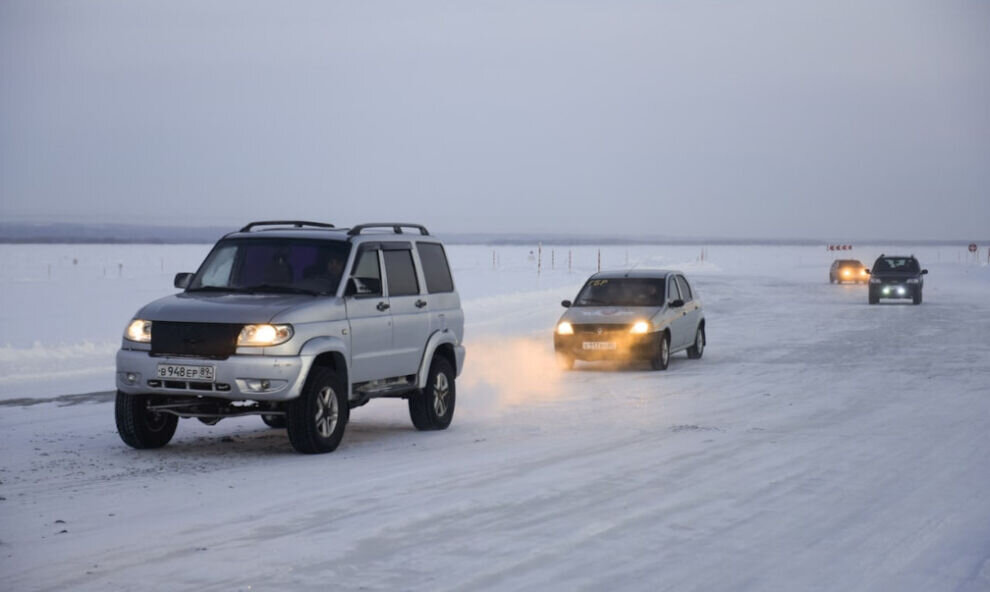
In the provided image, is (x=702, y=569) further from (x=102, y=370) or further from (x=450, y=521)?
(x=102, y=370)

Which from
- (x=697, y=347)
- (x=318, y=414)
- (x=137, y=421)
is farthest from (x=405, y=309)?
(x=697, y=347)

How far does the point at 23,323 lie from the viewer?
29281 millimetres

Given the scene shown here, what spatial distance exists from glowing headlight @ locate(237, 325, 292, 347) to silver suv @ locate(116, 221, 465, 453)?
0.04ft

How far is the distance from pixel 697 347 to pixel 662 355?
268 cm

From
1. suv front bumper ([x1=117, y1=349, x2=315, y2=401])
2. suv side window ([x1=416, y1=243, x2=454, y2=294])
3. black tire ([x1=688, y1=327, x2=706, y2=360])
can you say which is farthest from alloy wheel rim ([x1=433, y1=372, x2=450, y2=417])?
black tire ([x1=688, y1=327, x2=706, y2=360])

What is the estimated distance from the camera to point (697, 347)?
22797 mm

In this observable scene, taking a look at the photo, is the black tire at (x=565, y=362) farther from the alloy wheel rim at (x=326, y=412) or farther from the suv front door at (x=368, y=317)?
the alloy wheel rim at (x=326, y=412)

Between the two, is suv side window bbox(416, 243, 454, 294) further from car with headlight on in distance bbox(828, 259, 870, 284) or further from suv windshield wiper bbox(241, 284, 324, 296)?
car with headlight on in distance bbox(828, 259, 870, 284)

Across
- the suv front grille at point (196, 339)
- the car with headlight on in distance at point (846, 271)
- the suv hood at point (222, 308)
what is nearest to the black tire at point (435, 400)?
Result: the suv hood at point (222, 308)

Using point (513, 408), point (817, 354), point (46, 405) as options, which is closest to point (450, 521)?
point (513, 408)

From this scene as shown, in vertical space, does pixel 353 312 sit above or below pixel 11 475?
above

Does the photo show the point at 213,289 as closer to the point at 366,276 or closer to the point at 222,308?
the point at 222,308

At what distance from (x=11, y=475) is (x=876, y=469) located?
279 inches

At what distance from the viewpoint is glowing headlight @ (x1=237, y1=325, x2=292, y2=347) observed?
35.8ft
